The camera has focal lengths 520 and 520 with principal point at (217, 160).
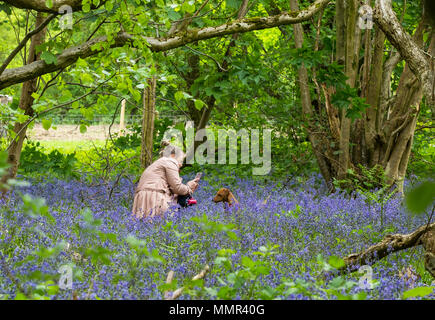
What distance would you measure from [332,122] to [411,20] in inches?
114

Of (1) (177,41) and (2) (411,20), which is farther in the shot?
(2) (411,20)

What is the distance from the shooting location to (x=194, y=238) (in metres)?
4.95

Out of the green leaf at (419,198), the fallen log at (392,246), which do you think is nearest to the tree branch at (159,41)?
the fallen log at (392,246)

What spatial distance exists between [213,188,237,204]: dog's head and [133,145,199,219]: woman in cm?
48

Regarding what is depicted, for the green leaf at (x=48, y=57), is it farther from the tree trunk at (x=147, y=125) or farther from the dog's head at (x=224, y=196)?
the tree trunk at (x=147, y=125)

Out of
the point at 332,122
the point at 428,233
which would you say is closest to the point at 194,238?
the point at 428,233

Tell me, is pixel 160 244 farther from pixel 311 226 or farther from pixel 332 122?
pixel 332 122

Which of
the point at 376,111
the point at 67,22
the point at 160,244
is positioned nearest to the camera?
the point at 160,244

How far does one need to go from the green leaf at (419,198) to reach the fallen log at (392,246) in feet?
10.4

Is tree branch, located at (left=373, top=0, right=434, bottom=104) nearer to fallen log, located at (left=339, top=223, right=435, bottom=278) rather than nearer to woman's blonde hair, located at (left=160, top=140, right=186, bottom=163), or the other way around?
fallen log, located at (left=339, top=223, right=435, bottom=278)

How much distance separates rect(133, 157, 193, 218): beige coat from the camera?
23.7 feet

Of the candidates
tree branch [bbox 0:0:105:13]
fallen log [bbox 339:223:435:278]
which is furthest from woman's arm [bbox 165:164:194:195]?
fallen log [bbox 339:223:435:278]

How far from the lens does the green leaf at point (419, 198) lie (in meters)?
0.87

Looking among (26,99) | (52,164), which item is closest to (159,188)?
(26,99)
